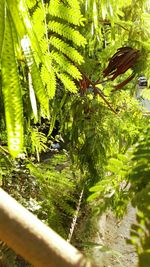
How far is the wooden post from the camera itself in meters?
0.25

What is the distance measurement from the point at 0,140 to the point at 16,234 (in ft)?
3.33

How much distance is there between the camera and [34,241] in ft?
0.84

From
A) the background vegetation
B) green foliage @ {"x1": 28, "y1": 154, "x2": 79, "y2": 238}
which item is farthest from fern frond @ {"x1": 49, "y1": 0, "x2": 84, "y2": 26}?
green foliage @ {"x1": 28, "y1": 154, "x2": 79, "y2": 238}

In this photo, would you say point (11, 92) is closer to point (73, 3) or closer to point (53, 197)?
point (73, 3)

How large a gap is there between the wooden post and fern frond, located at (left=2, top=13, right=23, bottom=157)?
0.25 feet

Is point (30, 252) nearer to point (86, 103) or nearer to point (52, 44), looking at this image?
point (52, 44)

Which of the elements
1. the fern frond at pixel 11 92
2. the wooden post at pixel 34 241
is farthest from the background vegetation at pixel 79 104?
the wooden post at pixel 34 241

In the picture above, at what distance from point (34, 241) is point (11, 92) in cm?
14

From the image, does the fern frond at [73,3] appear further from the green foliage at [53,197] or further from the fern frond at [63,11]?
the green foliage at [53,197]

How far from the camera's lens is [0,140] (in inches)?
49.3

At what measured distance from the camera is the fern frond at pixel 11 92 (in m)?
0.33

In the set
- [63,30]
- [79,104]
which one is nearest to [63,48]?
[63,30]

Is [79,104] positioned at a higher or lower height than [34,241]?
lower

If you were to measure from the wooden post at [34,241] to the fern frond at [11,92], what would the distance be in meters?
0.08
